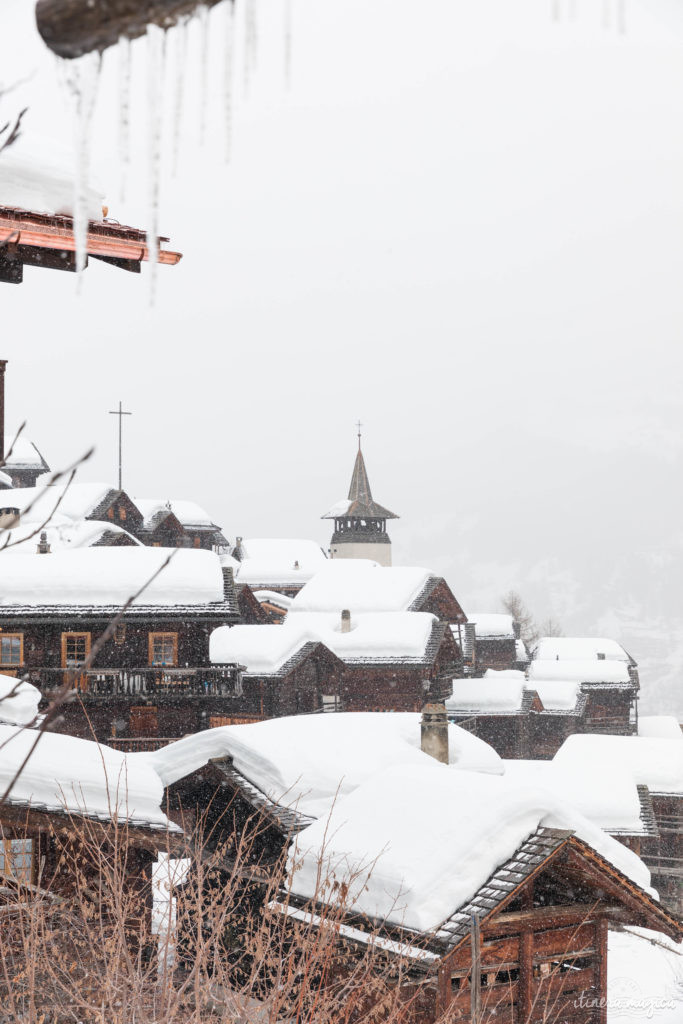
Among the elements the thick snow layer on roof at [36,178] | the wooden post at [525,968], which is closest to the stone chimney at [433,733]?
the wooden post at [525,968]

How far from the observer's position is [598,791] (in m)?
25.3

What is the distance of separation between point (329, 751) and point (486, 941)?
482 centimetres

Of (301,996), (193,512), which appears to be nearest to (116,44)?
(301,996)

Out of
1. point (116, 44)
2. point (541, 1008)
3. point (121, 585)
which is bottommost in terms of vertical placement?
point (541, 1008)

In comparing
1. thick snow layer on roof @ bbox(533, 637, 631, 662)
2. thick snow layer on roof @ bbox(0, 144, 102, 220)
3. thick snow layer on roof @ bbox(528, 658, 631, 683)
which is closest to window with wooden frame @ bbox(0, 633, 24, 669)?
thick snow layer on roof @ bbox(0, 144, 102, 220)

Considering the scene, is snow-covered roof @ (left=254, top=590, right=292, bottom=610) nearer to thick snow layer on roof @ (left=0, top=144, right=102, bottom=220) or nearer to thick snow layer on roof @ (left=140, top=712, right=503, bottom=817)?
thick snow layer on roof @ (left=140, top=712, right=503, bottom=817)

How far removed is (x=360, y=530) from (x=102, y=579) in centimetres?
4108

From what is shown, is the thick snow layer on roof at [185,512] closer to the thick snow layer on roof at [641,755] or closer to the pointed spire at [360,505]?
the pointed spire at [360,505]

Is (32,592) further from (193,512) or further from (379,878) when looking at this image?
(193,512)

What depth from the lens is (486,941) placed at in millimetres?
10312

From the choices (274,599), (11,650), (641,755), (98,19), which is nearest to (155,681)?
(11,650)

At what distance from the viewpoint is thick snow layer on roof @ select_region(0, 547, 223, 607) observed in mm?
24781

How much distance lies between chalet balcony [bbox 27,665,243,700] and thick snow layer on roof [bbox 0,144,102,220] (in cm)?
1735

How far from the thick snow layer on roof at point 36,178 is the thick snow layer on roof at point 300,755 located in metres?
7.98
